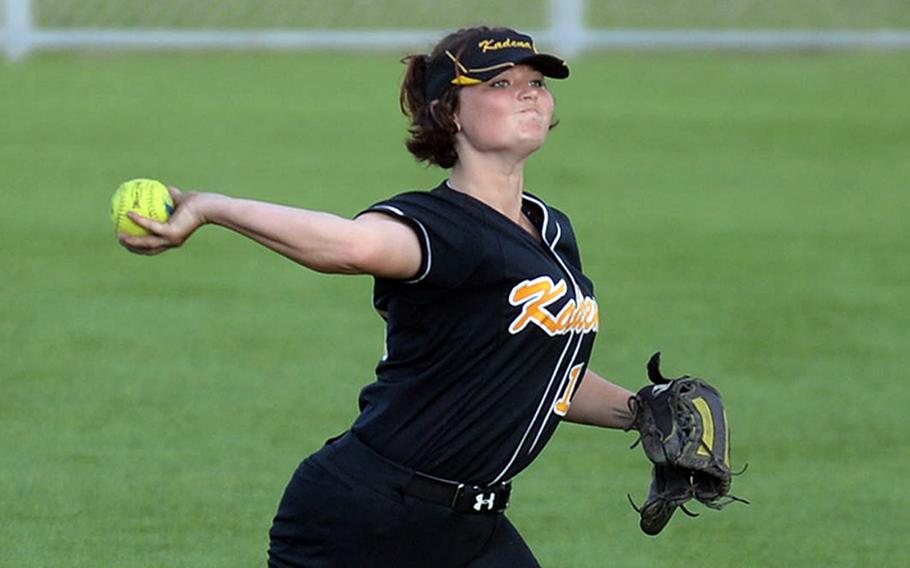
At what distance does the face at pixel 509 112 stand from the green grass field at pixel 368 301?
2129mm

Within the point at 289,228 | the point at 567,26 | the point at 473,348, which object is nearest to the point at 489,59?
the point at 473,348

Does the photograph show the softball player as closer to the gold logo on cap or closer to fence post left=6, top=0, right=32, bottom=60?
the gold logo on cap

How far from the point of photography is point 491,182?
4.52m

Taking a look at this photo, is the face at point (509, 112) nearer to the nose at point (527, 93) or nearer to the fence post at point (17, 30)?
the nose at point (527, 93)

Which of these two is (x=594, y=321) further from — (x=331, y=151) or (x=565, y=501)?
(x=331, y=151)

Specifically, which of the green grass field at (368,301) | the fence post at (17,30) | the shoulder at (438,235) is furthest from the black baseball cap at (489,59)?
the fence post at (17,30)

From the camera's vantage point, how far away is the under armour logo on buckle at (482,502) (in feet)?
14.8

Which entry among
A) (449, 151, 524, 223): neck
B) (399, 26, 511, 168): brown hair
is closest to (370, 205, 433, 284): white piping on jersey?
(449, 151, 524, 223): neck

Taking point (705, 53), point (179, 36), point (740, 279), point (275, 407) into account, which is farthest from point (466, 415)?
point (705, 53)

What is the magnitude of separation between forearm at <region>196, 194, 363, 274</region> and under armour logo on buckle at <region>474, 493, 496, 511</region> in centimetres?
77

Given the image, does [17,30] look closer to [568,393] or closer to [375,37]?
[375,37]

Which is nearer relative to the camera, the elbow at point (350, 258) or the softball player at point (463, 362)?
the elbow at point (350, 258)

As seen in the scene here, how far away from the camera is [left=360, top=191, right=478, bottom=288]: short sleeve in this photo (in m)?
4.23

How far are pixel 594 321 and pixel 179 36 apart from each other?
1395cm
